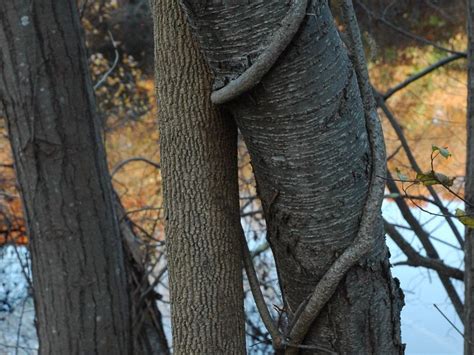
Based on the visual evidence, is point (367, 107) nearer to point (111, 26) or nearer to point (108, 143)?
point (108, 143)

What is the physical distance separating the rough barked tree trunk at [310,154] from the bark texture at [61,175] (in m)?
1.07

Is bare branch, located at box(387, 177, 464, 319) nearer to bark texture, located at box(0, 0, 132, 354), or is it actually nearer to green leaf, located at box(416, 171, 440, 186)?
bark texture, located at box(0, 0, 132, 354)

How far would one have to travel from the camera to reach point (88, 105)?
7.69 ft

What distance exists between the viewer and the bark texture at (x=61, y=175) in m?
2.24

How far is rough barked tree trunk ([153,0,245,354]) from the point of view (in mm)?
1471

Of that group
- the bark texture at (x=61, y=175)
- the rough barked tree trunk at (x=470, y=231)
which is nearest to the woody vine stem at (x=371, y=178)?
the rough barked tree trunk at (x=470, y=231)

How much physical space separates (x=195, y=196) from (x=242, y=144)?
10.4ft

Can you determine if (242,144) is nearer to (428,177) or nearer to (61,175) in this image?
(61,175)

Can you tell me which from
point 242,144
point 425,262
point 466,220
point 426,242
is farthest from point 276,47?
point 242,144

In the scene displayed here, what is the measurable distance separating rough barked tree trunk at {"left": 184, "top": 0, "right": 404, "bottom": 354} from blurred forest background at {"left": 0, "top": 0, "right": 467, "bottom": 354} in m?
1.96

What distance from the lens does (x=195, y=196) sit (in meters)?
1.50

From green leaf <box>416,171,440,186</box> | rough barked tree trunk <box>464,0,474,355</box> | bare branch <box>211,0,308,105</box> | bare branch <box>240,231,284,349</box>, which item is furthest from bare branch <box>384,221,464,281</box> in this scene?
bare branch <box>211,0,308,105</box>

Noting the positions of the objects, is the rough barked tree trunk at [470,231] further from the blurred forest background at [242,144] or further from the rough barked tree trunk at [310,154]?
the blurred forest background at [242,144]

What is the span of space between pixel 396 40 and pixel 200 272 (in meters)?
5.00
